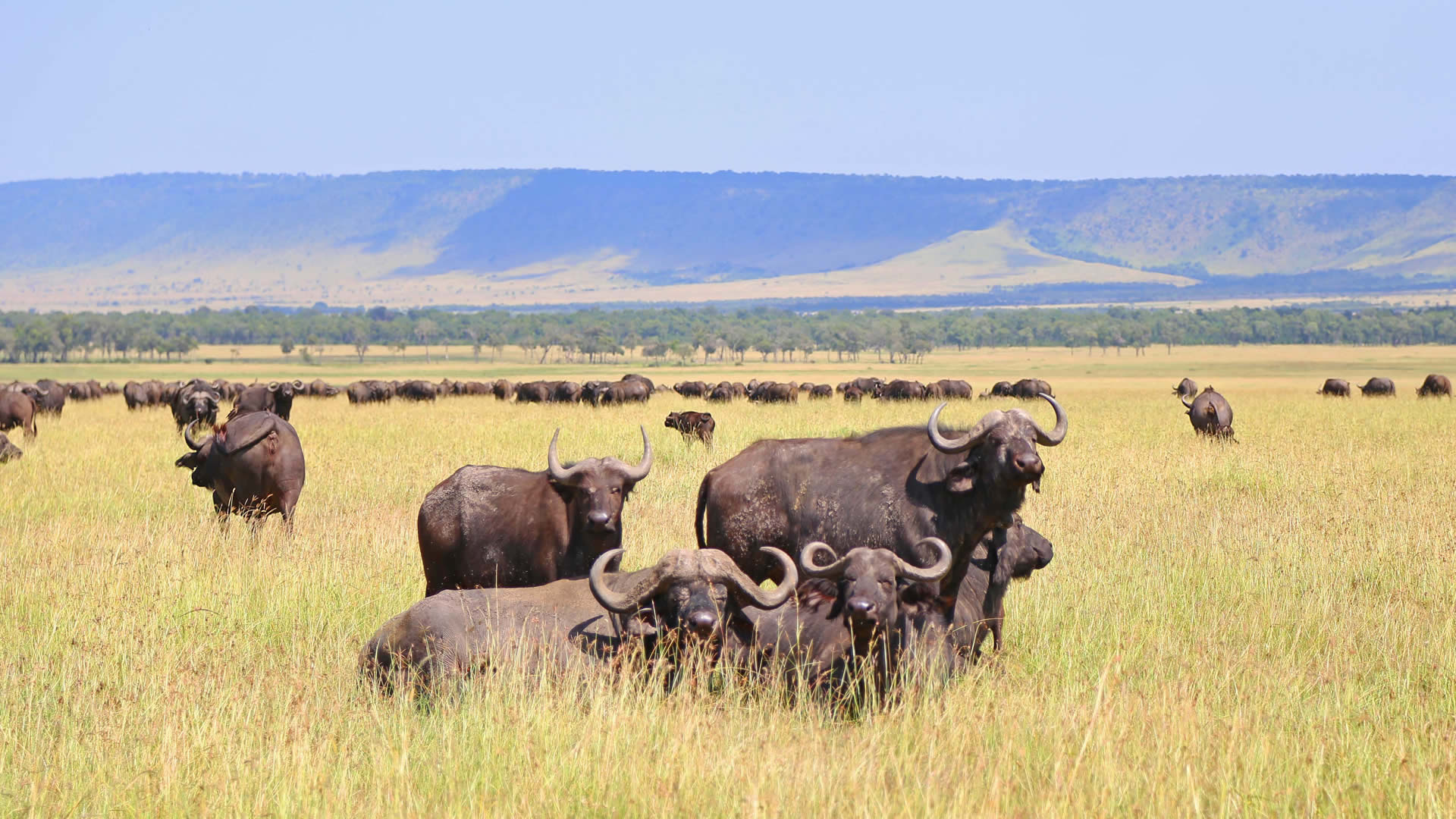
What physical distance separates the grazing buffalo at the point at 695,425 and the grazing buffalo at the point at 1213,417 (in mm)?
8672

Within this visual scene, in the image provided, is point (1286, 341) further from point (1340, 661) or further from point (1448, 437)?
point (1340, 661)

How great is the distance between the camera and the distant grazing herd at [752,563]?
6.49 metres

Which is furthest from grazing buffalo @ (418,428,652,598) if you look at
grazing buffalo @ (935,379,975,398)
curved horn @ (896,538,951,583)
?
grazing buffalo @ (935,379,975,398)

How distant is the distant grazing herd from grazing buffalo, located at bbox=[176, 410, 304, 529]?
0.03m

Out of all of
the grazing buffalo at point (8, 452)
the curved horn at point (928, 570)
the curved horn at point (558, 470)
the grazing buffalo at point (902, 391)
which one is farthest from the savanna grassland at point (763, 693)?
the grazing buffalo at point (902, 391)

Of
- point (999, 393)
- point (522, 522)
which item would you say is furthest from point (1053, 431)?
point (999, 393)

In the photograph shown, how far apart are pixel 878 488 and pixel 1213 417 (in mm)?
16457

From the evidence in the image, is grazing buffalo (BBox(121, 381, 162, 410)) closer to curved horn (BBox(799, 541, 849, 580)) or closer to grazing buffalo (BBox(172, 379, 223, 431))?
grazing buffalo (BBox(172, 379, 223, 431))

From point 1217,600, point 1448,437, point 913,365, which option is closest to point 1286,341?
point 913,365

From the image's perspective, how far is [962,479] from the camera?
793 centimetres

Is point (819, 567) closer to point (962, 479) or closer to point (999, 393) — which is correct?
point (962, 479)

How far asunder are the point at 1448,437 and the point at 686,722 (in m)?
21.0

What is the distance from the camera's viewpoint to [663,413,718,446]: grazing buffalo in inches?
867

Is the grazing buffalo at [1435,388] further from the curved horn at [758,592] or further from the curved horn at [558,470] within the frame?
the curved horn at [758,592]
